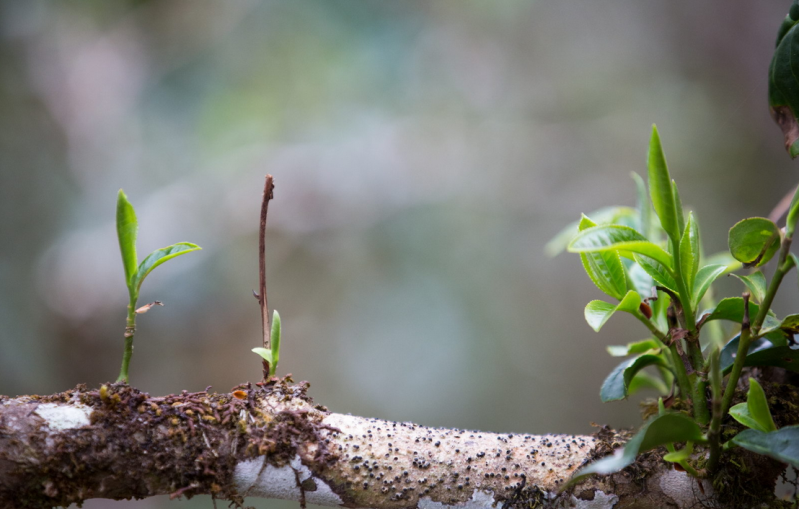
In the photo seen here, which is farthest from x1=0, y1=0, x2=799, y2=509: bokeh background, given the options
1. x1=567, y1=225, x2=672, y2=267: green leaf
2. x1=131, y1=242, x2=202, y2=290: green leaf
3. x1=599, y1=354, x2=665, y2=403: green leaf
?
x1=567, y1=225, x2=672, y2=267: green leaf

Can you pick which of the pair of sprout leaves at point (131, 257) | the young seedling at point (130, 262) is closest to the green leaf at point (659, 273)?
the pair of sprout leaves at point (131, 257)

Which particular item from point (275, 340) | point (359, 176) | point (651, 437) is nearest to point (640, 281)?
point (651, 437)

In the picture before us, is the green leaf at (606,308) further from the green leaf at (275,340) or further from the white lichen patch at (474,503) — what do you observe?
the green leaf at (275,340)

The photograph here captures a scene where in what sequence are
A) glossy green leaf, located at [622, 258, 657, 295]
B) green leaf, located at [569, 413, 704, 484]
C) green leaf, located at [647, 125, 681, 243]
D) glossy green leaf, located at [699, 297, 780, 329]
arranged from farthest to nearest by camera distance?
glossy green leaf, located at [622, 258, 657, 295] → glossy green leaf, located at [699, 297, 780, 329] → green leaf, located at [647, 125, 681, 243] → green leaf, located at [569, 413, 704, 484]

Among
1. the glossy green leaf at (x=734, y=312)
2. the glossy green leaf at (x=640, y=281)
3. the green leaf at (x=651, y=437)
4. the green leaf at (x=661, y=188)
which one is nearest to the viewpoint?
the green leaf at (x=651, y=437)

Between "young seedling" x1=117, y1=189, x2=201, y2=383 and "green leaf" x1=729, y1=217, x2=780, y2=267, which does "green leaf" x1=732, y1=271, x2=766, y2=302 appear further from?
"young seedling" x1=117, y1=189, x2=201, y2=383
